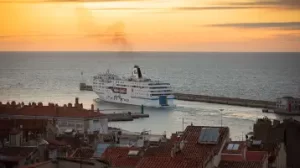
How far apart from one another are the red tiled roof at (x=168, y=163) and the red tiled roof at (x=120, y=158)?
1.72ft

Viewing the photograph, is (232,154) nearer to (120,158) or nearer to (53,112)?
(120,158)

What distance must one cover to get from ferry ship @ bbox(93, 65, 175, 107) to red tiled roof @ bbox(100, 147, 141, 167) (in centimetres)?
2962

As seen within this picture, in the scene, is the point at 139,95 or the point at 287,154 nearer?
the point at 287,154

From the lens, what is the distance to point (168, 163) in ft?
21.1

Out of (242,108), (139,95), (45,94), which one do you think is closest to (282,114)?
(242,108)

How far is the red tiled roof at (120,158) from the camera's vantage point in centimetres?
714

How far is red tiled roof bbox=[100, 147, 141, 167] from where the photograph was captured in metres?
7.14

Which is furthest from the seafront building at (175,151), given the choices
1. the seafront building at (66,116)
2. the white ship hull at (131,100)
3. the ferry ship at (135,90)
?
the ferry ship at (135,90)

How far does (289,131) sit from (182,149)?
411 cm

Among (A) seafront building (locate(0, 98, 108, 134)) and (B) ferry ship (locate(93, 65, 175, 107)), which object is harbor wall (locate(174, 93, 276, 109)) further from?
(A) seafront building (locate(0, 98, 108, 134))

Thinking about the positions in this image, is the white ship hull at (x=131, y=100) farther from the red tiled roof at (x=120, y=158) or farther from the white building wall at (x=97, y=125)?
the red tiled roof at (x=120, y=158)

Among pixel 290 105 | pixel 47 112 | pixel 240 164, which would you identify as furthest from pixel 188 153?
pixel 290 105

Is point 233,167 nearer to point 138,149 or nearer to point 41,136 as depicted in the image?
point 138,149

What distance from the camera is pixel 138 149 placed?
7.66 m
